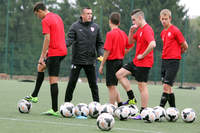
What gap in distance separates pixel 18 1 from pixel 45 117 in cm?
1850

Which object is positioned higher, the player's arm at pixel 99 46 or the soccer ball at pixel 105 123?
the player's arm at pixel 99 46

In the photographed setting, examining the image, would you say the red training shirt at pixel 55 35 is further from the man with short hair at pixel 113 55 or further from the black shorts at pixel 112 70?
the black shorts at pixel 112 70

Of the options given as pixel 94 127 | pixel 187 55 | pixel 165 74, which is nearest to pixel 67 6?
pixel 187 55

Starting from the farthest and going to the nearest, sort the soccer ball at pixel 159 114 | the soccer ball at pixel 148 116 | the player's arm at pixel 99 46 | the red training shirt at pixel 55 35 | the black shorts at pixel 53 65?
the player's arm at pixel 99 46, the black shorts at pixel 53 65, the red training shirt at pixel 55 35, the soccer ball at pixel 159 114, the soccer ball at pixel 148 116

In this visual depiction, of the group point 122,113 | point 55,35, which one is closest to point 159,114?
point 122,113

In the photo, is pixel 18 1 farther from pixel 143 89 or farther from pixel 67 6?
pixel 143 89

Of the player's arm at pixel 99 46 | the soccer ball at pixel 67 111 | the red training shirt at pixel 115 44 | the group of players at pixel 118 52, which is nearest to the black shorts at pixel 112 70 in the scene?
the group of players at pixel 118 52

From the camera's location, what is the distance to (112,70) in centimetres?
841

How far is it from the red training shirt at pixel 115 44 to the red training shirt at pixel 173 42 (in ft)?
2.77

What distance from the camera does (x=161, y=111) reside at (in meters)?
7.23

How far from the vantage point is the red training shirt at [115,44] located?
8.37 metres

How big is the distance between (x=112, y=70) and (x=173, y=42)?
1.29 meters

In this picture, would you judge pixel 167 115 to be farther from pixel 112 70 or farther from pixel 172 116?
pixel 112 70

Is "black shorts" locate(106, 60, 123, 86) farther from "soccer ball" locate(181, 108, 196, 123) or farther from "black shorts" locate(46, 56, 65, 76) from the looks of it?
"soccer ball" locate(181, 108, 196, 123)
